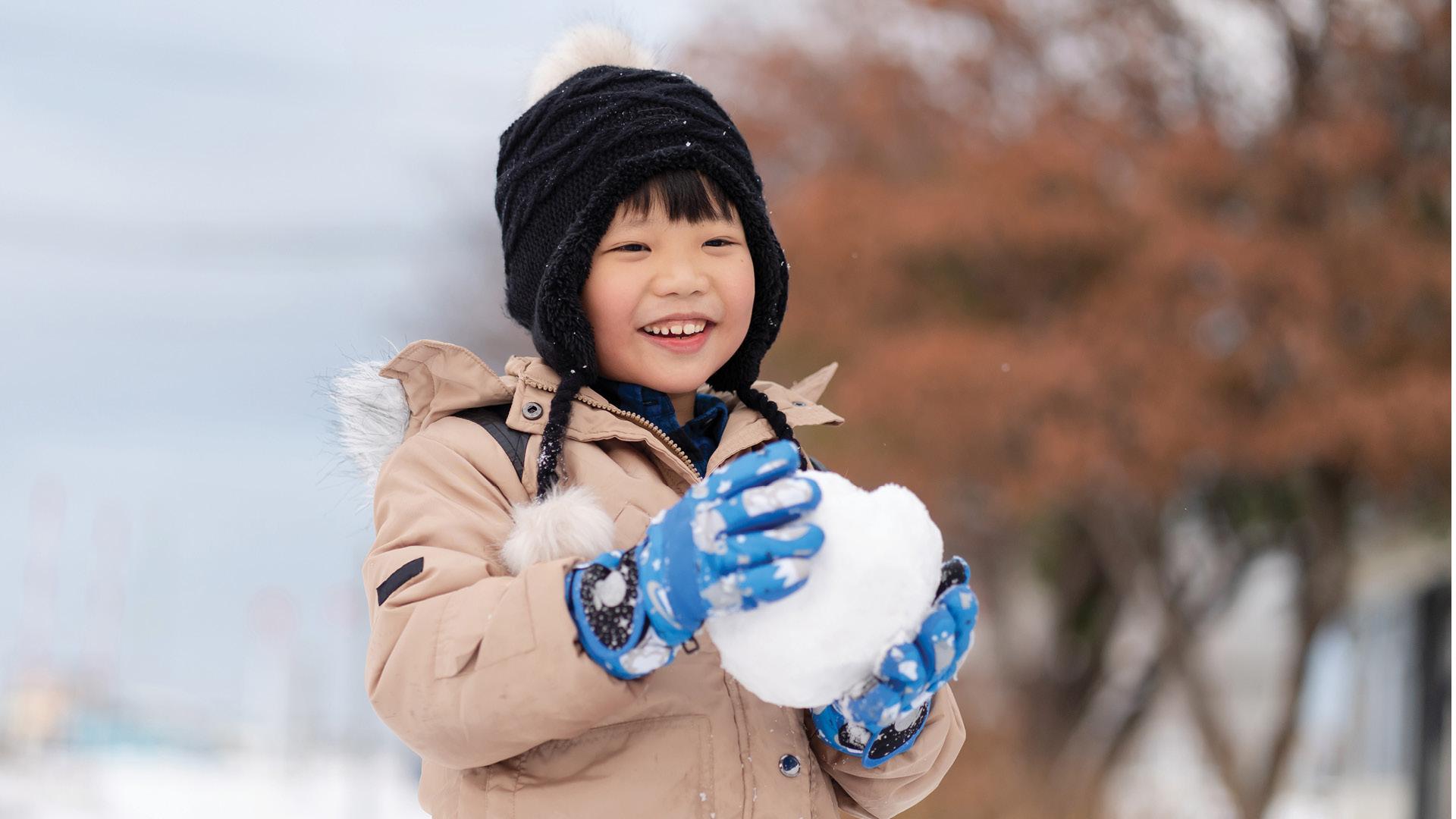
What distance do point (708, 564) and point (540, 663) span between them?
188 mm

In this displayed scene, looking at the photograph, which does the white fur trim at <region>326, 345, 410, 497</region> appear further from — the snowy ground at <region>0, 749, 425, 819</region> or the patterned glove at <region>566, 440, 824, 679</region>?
the snowy ground at <region>0, 749, 425, 819</region>

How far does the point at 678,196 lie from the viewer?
1650 mm

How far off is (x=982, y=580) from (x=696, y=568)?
9.20 meters

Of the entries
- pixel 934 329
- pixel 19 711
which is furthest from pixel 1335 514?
pixel 19 711

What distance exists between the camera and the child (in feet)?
4.27

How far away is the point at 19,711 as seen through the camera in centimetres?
1384

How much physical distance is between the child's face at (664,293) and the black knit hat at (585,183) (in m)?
0.02

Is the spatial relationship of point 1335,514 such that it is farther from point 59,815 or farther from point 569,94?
point 59,815

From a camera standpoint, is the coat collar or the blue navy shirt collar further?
the blue navy shirt collar

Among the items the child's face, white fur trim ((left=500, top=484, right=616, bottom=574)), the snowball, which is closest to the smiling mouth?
the child's face

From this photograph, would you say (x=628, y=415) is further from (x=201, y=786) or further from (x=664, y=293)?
(x=201, y=786)

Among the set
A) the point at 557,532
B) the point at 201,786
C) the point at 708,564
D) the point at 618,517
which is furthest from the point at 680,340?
the point at 201,786

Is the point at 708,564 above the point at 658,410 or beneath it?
beneath

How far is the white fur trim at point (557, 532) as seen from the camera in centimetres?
141
